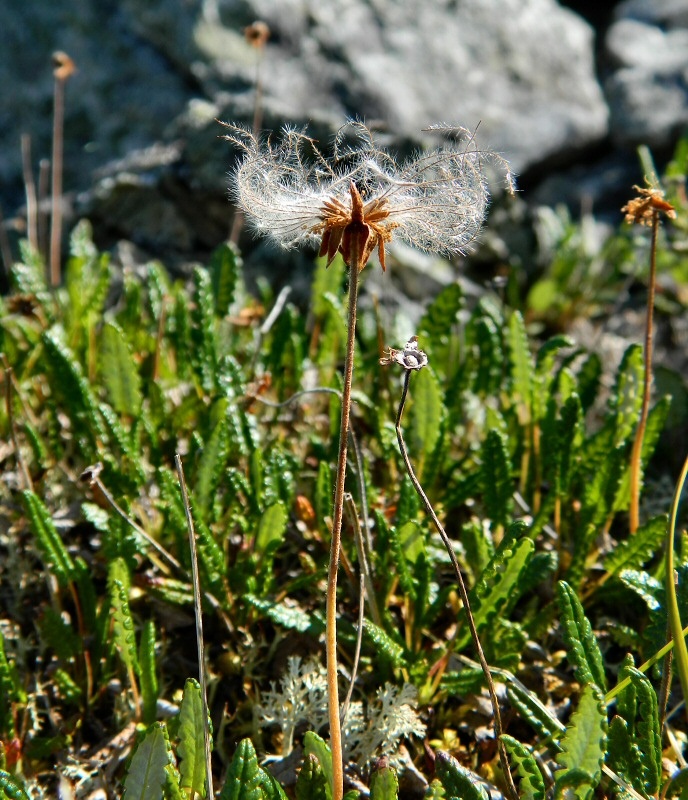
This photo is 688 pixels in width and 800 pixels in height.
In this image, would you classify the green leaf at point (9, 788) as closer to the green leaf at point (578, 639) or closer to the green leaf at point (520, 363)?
the green leaf at point (578, 639)

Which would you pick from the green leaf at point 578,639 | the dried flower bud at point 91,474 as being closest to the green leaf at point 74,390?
the dried flower bud at point 91,474

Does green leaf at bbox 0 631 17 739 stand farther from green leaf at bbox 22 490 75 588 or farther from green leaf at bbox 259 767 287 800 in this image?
green leaf at bbox 259 767 287 800

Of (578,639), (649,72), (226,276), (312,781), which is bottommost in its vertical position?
(312,781)

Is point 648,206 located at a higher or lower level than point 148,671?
higher

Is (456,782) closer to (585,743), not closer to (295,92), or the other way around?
(585,743)

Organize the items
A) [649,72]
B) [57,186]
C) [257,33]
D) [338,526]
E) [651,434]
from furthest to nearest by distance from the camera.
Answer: [649,72]
[57,186]
[257,33]
[651,434]
[338,526]

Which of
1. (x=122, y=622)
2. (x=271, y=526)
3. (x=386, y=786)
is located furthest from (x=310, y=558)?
(x=386, y=786)

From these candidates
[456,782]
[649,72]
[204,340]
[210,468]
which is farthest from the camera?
[649,72]
